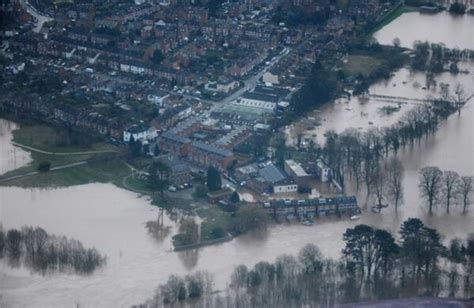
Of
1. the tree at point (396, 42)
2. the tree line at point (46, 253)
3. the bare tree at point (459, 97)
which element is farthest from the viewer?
the tree at point (396, 42)

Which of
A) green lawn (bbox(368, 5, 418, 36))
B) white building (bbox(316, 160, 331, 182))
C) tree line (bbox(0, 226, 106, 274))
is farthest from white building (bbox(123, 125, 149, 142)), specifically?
green lawn (bbox(368, 5, 418, 36))

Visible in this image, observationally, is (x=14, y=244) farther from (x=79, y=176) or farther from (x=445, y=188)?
(x=445, y=188)

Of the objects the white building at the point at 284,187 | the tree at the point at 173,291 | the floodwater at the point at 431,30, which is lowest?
the tree at the point at 173,291

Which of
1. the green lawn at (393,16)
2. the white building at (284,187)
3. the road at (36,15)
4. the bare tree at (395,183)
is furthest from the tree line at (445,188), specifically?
the road at (36,15)

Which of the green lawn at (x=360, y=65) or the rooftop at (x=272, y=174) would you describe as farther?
the green lawn at (x=360, y=65)

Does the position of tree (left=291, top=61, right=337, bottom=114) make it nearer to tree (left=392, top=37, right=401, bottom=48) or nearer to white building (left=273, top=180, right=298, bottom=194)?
tree (left=392, top=37, right=401, bottom=48)

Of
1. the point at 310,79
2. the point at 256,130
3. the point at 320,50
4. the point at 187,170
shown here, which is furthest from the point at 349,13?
the point at 187,170

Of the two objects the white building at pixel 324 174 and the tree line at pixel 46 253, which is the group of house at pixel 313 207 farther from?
the tree line at pixel 46 253
